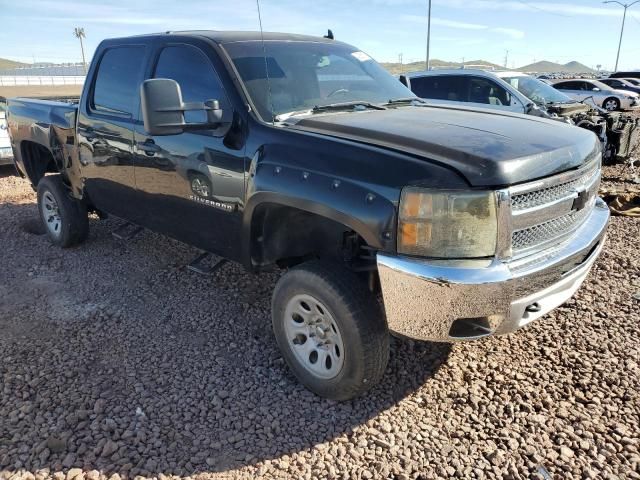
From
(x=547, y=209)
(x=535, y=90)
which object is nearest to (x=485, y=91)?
(x=535, y=90)

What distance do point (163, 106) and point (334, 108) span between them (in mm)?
1109

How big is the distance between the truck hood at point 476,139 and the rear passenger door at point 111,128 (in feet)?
5.77

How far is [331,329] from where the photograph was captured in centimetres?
290

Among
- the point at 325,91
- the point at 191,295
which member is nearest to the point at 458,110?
the point at 325,91

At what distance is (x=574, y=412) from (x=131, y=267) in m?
3.91

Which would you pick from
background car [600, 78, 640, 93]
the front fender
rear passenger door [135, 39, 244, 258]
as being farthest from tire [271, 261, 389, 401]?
background car [600, 78, 640, 93]

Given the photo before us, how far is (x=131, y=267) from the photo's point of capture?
505 cm

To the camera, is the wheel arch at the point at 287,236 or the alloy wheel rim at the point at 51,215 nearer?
the wheel arch at the point at 287,236

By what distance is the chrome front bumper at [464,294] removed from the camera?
2.37 m

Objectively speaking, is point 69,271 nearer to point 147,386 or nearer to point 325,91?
point 147,386

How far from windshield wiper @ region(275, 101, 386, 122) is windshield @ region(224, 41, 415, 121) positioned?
0.03 metres

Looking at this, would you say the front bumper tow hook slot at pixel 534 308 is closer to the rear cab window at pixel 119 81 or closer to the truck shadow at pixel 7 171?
the rear cab window at pixel 119 81

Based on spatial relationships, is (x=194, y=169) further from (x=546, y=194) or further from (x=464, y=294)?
(x=546, y=194)

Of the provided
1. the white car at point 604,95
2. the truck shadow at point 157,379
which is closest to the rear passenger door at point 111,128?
the truck shadow at point 157,379
